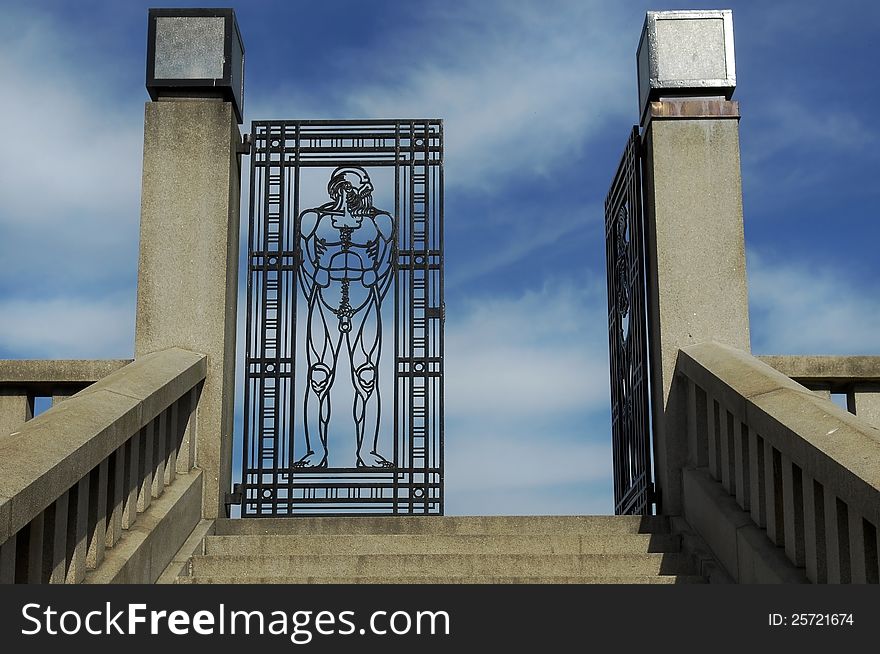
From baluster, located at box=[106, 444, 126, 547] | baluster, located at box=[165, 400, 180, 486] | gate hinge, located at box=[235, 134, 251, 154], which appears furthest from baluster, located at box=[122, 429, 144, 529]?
gate hinge, located at box=[235, 134, 251, 154]

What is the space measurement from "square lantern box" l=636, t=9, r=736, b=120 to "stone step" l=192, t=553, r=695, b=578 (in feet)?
10.5

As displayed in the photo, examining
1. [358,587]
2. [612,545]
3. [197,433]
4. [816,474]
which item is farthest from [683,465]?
[358,587]

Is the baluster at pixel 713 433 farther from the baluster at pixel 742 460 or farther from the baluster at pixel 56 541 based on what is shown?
the baluster at pixel 56 541

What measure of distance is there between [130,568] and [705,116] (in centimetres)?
464

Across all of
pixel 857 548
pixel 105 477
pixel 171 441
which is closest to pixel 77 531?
pixel 105 477

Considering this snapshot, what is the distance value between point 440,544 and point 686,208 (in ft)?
8.99

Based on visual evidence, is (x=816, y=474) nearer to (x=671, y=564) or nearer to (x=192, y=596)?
(x=671, y=564)

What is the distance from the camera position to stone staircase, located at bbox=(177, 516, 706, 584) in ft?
22.5

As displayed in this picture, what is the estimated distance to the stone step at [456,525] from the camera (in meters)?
7.91

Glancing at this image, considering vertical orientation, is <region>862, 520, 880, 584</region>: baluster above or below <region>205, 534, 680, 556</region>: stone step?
above

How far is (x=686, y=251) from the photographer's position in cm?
845

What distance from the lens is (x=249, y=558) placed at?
719cm

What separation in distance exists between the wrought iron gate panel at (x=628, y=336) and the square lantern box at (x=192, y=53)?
2.81m

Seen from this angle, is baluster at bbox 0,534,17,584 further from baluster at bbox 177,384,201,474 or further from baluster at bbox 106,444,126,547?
baluster at bbox 177,384,201,474
